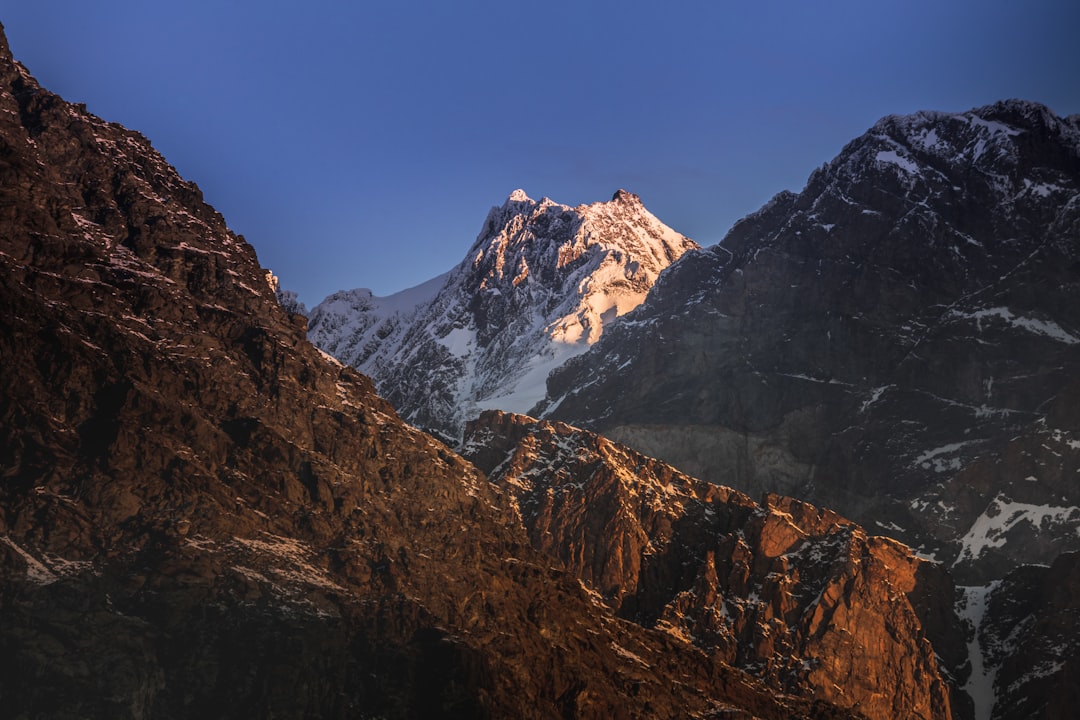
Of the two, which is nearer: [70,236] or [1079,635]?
[70,236]

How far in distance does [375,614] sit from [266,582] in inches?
366

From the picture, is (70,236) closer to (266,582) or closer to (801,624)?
(266,582)

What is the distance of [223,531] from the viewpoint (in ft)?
541

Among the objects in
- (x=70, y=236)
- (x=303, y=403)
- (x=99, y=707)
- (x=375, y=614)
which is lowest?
(x=99, y=707)

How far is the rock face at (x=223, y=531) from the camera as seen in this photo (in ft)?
502

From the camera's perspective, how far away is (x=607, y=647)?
176 metres

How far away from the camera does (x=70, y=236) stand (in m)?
185


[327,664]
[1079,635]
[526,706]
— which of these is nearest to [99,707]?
[327,664]

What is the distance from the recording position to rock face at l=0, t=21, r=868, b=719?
153 meters

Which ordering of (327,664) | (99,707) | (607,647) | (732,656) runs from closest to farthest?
(99,707), (327,664), (607,647), (732,656)

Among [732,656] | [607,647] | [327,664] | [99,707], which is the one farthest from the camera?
[732,656]

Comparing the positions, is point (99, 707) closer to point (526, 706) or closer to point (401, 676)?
point (401, 676)

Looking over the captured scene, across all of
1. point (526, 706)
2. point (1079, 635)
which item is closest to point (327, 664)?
point (526, 706)

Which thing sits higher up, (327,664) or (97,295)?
(97,295)
